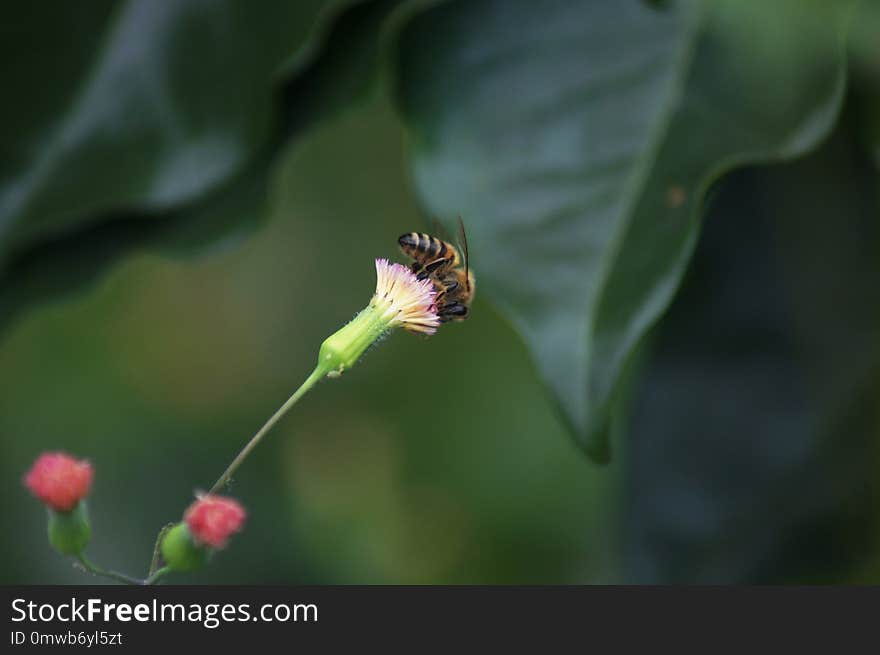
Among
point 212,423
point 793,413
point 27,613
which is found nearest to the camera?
point 27,613

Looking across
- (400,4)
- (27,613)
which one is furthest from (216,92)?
(27,613)

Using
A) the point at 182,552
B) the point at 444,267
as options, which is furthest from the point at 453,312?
the point at 182,552

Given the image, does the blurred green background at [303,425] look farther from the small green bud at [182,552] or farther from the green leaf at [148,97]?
the small green bud at [182,552]

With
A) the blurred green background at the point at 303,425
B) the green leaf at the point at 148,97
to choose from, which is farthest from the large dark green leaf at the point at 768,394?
the green leaf at the point at 148,97

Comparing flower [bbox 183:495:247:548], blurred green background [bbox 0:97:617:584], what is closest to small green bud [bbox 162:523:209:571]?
flower [bbox 183:495:247:548]

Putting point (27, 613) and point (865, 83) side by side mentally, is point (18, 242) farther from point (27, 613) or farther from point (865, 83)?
point (865, 83)

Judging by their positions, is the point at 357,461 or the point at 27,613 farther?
the point at 357,461
